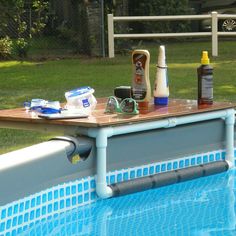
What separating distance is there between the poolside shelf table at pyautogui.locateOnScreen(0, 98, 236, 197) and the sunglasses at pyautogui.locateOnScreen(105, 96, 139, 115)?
0.21 feet

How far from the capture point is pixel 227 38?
19750mm

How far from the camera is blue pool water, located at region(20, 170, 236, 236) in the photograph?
15.0 feet

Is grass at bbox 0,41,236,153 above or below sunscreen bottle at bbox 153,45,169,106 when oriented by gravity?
below

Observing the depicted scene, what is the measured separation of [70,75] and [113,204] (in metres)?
7.18

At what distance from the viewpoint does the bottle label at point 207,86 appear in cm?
566

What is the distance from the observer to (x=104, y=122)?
4.75 metres

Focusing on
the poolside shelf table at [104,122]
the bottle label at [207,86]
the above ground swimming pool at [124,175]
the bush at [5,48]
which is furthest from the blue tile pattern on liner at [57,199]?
the bush at [5,48]

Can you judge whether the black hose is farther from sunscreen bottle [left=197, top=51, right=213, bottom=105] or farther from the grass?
the grass

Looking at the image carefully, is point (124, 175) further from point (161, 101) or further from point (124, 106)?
point (161, 101)

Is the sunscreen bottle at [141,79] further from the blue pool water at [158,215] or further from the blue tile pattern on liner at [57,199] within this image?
the blue pool water at [158,215]

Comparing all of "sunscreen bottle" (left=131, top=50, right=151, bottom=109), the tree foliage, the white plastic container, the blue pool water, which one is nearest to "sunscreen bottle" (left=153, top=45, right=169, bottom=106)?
"sunscreen bottle" (left=131, top=50, right=151, bottom=109)

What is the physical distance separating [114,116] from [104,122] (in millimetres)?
349

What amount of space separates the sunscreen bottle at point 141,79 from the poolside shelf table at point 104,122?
9cm

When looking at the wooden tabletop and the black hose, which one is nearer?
the wooden tabletop
